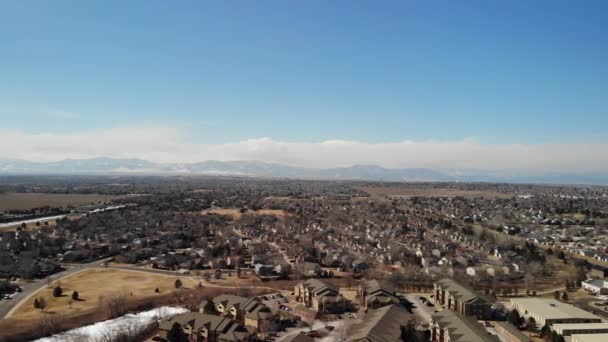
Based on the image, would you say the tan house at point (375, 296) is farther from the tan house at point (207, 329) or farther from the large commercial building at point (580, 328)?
the large commercial building at point (580, 328)

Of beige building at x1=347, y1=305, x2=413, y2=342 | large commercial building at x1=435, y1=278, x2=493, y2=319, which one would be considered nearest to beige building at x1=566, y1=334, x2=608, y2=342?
large commercial building at x1=435, y1=278, x2=493, y2=319

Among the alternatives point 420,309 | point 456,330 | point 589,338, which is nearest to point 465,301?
point 420,309

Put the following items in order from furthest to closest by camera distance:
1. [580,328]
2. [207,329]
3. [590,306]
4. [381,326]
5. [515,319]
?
1. [590,306]
2. [515,319]
3. [580,328]
4. [207,329]
5. [381,326]

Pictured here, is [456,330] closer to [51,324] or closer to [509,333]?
[509,333]

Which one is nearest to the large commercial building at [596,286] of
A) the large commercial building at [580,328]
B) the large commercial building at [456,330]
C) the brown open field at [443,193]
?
the large commercial building at [580,328]

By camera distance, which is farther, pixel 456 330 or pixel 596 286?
pixel 596 286
